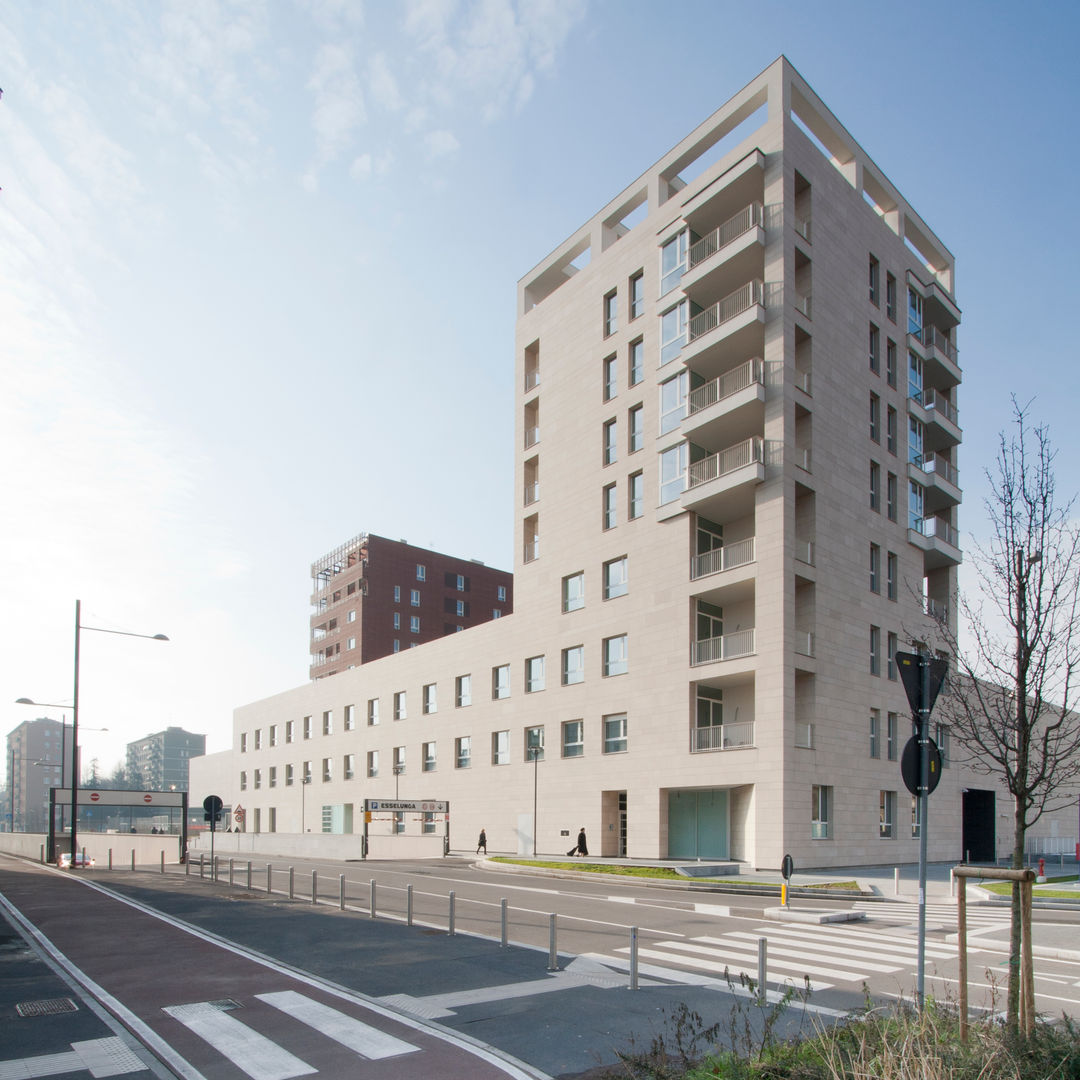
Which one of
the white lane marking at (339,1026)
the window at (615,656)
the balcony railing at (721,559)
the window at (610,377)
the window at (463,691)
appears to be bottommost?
the white lane marking at (339,1026)

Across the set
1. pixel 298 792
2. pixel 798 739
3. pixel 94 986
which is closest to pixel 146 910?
pixel 94 986

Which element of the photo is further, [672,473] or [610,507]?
[610,507]

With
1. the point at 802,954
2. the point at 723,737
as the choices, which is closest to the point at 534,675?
the point at 723,737

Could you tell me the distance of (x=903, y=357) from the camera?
4291cm

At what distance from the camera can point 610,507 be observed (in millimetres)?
42594

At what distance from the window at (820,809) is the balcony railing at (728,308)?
18228 millimetres

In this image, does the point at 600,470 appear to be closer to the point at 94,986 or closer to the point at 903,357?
the point at 903,357

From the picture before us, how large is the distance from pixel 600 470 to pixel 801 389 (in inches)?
419

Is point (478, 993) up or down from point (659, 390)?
down


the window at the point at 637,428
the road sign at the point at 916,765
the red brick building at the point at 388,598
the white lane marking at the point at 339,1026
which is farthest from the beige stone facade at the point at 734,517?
the red brick building at the point at 388,598

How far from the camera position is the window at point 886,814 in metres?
37.7

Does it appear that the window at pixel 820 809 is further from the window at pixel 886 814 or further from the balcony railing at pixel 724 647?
the balcony railing at pixel 724 647

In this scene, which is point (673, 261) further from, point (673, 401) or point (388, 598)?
point (388, 598)

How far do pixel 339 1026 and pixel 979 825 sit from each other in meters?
47.3
